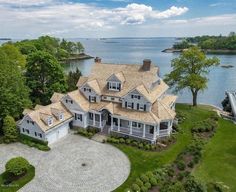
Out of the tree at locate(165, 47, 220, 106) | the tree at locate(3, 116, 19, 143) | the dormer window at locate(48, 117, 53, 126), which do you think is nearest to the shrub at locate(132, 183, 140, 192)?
the dormer window at locate(48, 117, 53, 126)

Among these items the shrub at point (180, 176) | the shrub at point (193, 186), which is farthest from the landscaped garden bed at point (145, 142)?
the shrub at point (193, 186)

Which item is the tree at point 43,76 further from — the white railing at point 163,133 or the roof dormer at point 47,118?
the white railing at point 163,133

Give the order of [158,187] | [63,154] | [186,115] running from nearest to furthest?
[158,187] < [63,154] < [186,115]

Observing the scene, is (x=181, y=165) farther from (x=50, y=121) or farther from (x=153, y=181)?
(x=50, y=121)

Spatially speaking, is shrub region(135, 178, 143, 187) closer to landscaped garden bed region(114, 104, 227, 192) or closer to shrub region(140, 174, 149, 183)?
shrub region(140, 174, 149, 183)

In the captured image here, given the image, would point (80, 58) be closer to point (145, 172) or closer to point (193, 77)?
point (193, 77)

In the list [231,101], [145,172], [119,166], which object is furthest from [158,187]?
[231,101]
